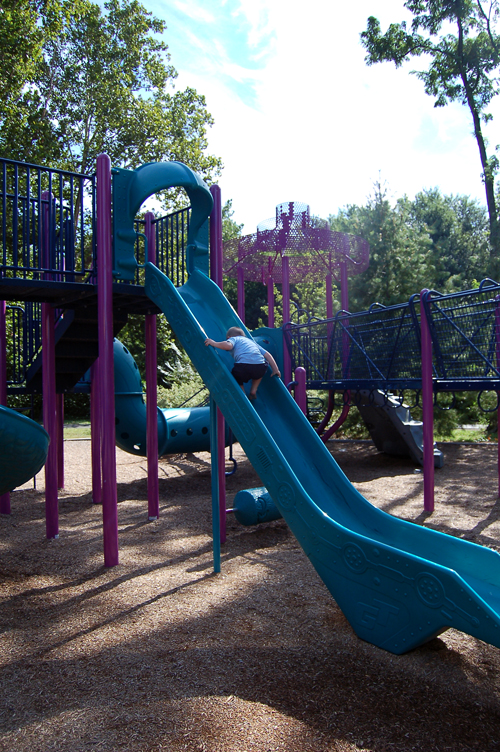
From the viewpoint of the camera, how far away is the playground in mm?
2457

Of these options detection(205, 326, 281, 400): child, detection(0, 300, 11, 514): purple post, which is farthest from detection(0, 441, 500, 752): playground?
detection(205, 326, 281, 400): child

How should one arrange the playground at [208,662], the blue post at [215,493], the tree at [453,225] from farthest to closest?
the tree at [453,225]
the blue post at [215,493]
the playground at [208,662]

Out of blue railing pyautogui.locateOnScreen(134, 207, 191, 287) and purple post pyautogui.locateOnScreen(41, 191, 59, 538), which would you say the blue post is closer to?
blue railing pyautogui.locateOnScreen(134, 207, 191, 287)

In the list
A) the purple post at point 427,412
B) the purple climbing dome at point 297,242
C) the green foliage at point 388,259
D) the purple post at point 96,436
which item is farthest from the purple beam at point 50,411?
the green foliage at point 388,259

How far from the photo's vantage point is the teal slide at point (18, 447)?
3686mm

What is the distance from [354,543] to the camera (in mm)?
3303

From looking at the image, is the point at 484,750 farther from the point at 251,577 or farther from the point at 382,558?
the point at 251,577

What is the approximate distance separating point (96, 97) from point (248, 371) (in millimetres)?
19280

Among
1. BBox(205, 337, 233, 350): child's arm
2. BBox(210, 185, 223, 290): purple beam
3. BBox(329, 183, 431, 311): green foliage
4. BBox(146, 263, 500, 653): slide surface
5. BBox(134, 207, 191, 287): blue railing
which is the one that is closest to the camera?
BBox(146, 263, 500, 653): slide surface

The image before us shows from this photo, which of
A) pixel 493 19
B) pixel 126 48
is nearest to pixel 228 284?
pixel 126 48

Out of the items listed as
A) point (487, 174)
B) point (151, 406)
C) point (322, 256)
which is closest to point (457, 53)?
point (487, 174)

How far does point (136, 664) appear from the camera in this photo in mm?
3135

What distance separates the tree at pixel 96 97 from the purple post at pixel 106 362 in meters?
16.1

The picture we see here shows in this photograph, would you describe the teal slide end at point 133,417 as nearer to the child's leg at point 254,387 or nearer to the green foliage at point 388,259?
the child's leg at point 254,387
